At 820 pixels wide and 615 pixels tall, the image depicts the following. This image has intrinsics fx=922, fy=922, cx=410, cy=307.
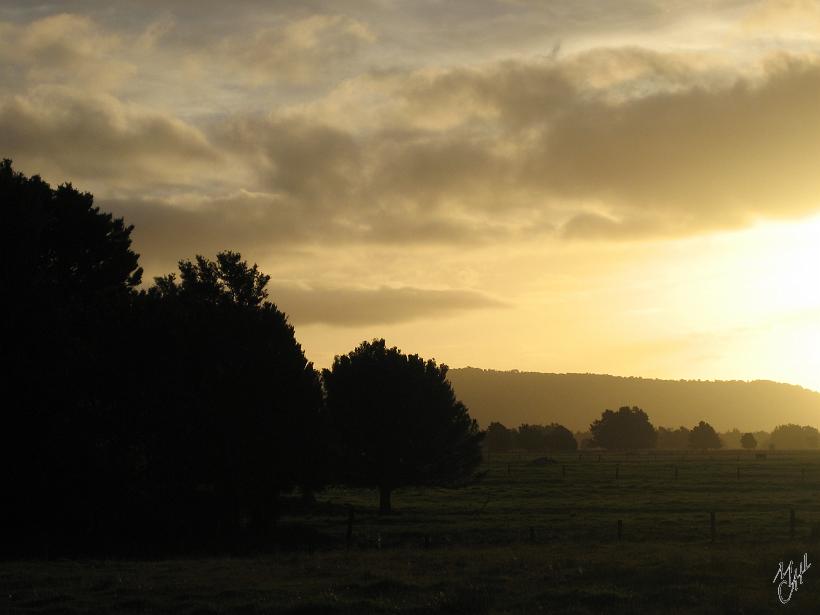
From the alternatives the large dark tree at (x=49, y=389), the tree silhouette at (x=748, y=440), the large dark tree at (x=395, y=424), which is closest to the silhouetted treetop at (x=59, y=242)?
the large dark tree at (x=49, y=389)

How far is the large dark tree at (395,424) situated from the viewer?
64625mm

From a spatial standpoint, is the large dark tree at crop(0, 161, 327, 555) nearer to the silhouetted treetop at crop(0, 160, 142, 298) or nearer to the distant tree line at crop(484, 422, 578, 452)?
the silhouetted treetop at crop(0, 160, 142, 298)

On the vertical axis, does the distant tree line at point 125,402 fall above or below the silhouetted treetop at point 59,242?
below

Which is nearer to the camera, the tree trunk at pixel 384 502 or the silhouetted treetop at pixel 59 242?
the silhouetted treetop at pixel 59 242

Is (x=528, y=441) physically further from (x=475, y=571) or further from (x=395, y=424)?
(x=475, y=571)

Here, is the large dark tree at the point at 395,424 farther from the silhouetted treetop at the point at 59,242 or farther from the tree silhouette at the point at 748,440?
the tree silhouette at the point at 748,440

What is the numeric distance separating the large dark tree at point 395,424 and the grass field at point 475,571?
9398 millimetres

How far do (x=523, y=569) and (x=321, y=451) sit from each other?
2025cm

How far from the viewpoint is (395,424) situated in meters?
65.2

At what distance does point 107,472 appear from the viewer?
3888 cm

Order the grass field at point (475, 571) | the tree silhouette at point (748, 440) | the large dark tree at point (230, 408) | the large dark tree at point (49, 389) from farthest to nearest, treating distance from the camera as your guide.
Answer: the tree silhouette at point (748, 440)
the large dark tree at point (230, 408)
the large dark tree at point (49, 389)
the grass field at point (475, 571)

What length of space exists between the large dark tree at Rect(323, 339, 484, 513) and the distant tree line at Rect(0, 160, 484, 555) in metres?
17.6

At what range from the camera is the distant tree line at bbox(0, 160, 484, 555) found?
1522 inches

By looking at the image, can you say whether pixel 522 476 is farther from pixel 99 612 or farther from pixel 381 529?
pixel 99 612
